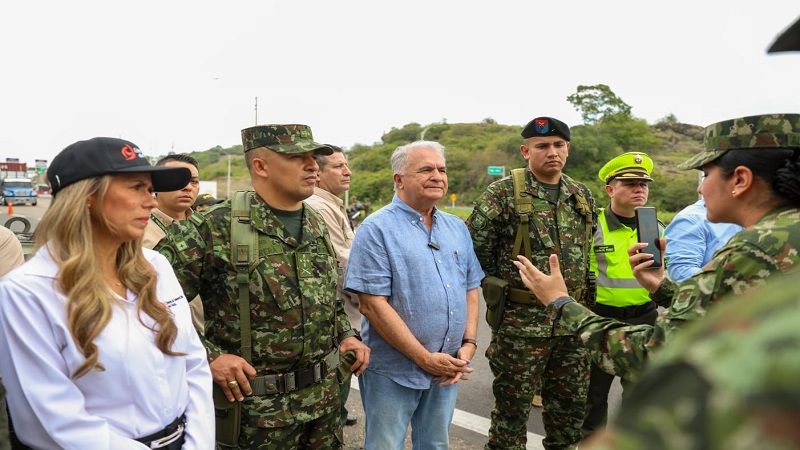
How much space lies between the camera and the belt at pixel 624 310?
383 centimetres

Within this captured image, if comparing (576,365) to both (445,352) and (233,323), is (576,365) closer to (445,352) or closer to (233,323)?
(445,352)

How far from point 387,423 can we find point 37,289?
169cm

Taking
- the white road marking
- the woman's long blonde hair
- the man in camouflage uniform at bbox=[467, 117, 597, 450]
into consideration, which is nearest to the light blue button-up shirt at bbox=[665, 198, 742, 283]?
the man in camouflage uniform at bbox=[467, 117, 597, 450]

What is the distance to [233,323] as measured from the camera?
2457mm

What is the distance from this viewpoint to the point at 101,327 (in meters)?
1.69

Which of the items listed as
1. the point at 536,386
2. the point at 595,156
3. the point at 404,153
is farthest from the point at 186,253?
the point at 595,156

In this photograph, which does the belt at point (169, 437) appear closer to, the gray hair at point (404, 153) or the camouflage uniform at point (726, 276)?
the camouflage uniform at point (726, 276)

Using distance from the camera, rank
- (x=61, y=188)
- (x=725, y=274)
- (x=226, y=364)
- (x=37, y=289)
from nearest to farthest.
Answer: (x=725, y=274)
(x=37, y=289)
(x=61, y=188)
(x=226, y=364)

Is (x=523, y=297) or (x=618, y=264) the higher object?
(x=618, y=264)

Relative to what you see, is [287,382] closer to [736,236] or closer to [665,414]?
[736,236]

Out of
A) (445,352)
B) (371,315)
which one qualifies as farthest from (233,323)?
(445,352)

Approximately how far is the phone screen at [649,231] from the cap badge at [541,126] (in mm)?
978

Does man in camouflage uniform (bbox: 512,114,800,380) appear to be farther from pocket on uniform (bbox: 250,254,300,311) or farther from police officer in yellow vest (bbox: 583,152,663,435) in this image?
police officer in yellow vest (bbox: 583,152,663,435)

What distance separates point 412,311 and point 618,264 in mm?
1744
